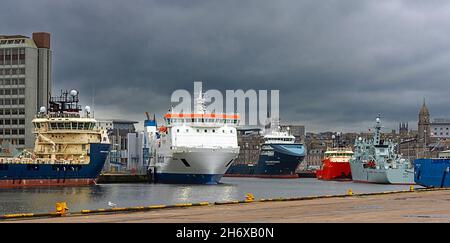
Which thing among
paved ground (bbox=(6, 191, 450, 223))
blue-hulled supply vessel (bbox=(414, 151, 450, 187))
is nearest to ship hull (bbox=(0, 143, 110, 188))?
blue-hulled supply vessel (bbox=(414, 151, 450, 187))

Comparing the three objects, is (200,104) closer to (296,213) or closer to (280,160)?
(280,160)

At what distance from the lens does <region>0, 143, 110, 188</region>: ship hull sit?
290 ft

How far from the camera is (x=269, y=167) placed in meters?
178

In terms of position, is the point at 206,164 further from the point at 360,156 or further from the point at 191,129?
the point at 360,156

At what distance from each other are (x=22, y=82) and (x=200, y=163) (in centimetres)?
5820

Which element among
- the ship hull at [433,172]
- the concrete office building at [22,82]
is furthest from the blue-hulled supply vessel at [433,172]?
the concrete office building at [22,82]

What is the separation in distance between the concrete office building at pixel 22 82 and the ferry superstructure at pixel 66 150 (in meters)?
41.7

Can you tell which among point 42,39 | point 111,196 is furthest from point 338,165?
point 111,196

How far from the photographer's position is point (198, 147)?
3797 inches

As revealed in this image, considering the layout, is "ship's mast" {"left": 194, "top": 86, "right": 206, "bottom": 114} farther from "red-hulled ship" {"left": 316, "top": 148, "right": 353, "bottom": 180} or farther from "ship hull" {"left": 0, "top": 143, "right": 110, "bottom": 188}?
"red-hulled ship" {"left": 316, "top": 148, "right": 353, "bottom": 180}

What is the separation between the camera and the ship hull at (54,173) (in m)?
88.2

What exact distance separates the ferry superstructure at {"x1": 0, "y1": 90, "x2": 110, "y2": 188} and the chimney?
45095 millimetres

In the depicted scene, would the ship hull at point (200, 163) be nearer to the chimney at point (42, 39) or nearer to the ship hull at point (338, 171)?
the chimney at point (42, 39)
